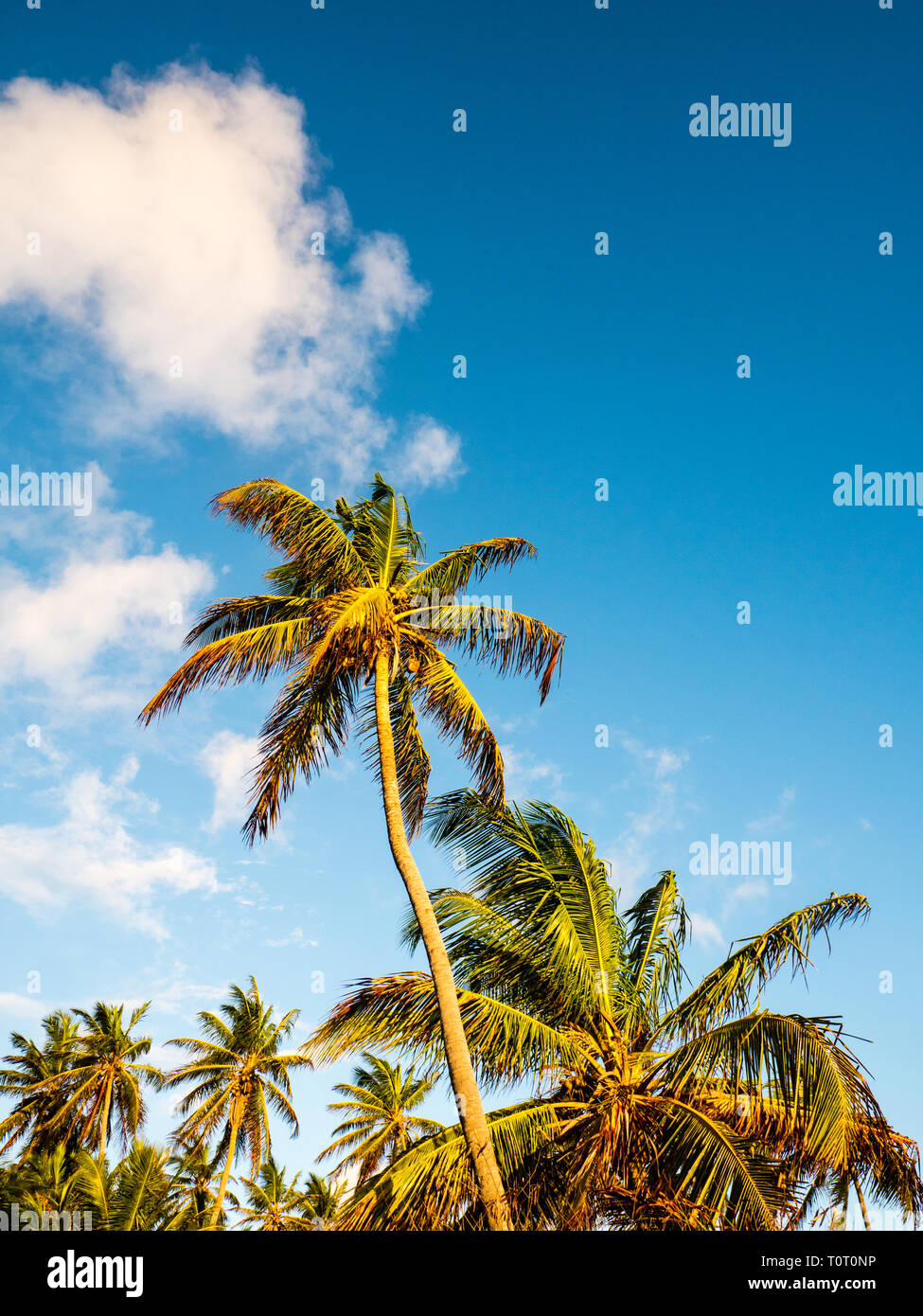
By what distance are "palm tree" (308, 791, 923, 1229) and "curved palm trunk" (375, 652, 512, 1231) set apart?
23 centimetres

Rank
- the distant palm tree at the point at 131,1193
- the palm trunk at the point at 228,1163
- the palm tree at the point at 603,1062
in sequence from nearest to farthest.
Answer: the palm tree at the point at 603,1062 → the distant palm tree at the point at 131,1193 → the palm trunk at the point at 228,1163

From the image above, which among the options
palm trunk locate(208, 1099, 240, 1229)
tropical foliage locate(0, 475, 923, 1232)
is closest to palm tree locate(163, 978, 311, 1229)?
palm trunk locate(208, 1099, 240, 1229)

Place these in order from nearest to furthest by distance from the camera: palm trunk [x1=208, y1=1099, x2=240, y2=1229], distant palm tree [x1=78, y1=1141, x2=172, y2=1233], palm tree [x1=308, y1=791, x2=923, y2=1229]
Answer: palm tree [x1=308, y1=791, x2=923, y2=1229]
distant palm tree [x1=78, y1=1141, x2=172, y2=1233]
palm trunk [x1=208, y1=1099, x2=240, y2=1229]

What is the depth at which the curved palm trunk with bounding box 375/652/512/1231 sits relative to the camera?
29.8ft

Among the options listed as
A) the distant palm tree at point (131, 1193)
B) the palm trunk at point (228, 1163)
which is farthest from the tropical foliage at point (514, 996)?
the palm trunk at point (228, 1163)

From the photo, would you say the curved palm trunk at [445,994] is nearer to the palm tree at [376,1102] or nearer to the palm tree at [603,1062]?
the palm tree at [603,1062]

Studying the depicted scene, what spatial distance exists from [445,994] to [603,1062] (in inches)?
87.3

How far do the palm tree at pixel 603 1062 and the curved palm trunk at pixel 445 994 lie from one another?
232 mm

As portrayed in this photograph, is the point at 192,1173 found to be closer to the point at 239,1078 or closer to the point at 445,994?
the point at 239,1078

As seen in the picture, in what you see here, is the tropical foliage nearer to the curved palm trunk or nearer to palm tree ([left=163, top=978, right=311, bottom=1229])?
the curved palm trunk

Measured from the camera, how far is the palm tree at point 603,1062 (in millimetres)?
8781

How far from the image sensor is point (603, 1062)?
35.3ft

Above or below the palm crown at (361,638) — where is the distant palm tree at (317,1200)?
below
